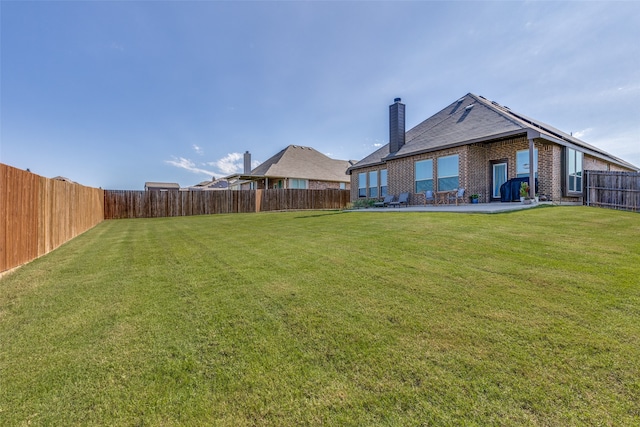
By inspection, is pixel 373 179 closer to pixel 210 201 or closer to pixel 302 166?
pixel 302 166

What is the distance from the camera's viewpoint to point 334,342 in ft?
7.23

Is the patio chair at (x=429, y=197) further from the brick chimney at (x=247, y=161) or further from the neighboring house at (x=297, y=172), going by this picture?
the brick chimney at (x=247, y=161)

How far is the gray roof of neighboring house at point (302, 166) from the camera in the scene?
25.3 m

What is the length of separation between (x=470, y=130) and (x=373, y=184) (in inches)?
262

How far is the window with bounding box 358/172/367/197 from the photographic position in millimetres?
18891

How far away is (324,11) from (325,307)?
498 inches

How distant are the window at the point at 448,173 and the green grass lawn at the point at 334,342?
29.7ft

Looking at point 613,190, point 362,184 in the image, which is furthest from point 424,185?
point 613,190

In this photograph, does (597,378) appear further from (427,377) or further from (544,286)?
(544,286)

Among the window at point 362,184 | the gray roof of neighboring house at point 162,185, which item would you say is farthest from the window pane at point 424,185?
the gray roof of neighboring house at point 162,185

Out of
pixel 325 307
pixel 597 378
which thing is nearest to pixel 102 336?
pixel 325 307

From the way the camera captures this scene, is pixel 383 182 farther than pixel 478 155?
Yes

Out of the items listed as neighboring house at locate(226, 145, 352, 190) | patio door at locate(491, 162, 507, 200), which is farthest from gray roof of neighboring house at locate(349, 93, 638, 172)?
neighboring house at locate(226, 145, 352, 190)

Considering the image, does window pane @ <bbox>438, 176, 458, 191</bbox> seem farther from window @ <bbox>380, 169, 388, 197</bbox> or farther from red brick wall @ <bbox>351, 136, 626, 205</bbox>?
window @ <bbox>380, 169, 388, 197</bbox>
